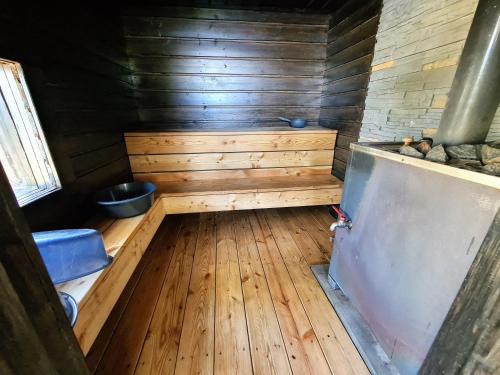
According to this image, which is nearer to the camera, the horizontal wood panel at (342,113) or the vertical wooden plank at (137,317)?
the vertical wooden plank at (137,317)

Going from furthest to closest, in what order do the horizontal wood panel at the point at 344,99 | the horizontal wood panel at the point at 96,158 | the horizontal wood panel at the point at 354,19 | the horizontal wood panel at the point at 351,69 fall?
the horizontal wood panel at the point at 344,99
the horizontal wood panel at the point at 351,69
the horizontal wood panel at the point at 354,19
the horizontal wood panel at the point at 96,158

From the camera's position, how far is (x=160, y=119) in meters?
2.28

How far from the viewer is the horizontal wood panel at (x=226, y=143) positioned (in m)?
1.89

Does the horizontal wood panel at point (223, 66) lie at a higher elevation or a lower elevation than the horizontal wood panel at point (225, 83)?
higher

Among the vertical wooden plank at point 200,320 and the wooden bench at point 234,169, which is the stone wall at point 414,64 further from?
the vertical wooden plank at point 200,320

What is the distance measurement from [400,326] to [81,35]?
2241 millimetres

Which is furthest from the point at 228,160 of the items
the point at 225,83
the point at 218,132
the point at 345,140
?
the point at 345,140

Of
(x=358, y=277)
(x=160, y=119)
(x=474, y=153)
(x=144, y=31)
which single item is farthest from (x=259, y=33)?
(x=358, y=277)

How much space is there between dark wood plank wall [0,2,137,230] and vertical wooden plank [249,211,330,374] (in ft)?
4.01

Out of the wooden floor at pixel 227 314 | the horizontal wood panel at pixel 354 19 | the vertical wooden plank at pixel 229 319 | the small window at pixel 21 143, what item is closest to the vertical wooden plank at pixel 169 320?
the wooden floor at pixel 227 314

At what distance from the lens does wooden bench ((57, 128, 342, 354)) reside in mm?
1851

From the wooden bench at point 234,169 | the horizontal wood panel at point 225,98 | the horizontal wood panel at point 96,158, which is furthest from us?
the horizontal wood panel at point 225,98

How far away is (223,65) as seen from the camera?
2.19 m

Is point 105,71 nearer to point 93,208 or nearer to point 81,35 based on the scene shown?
point 81,35
